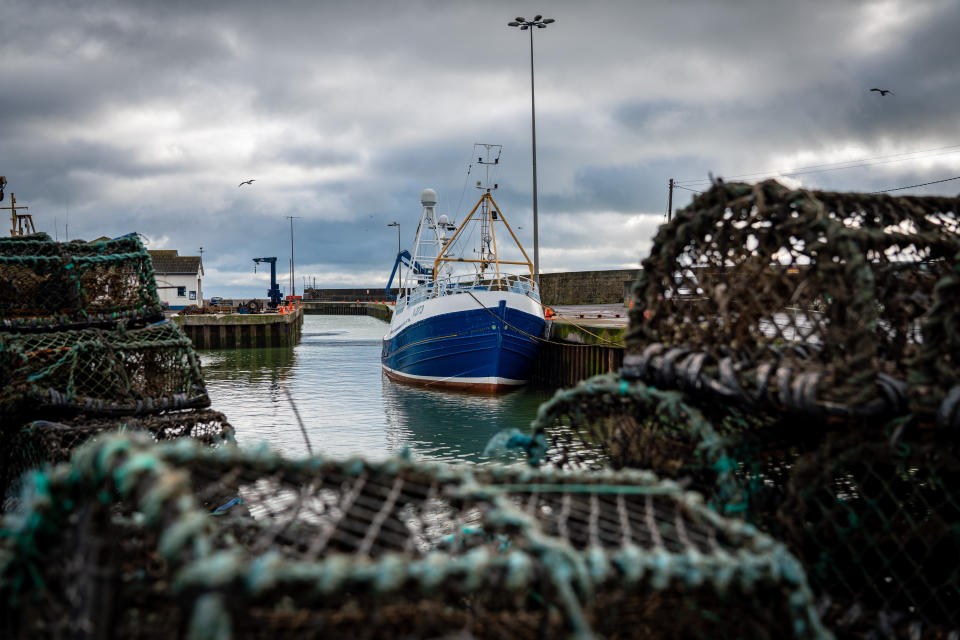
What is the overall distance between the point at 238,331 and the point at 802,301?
33553 mm

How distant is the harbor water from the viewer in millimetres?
11305

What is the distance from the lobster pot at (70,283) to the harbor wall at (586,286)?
115ft

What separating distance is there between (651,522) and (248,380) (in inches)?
791

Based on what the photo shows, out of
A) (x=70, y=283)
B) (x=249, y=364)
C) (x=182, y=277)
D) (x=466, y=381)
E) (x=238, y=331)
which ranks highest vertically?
(x=182, y=277)

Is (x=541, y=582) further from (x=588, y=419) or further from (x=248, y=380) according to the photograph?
(x=248, y=380)

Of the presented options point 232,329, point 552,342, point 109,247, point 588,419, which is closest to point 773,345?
point 588,419

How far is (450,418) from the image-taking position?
13.9 metres

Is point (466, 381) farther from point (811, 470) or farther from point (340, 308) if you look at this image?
point (340, 308)

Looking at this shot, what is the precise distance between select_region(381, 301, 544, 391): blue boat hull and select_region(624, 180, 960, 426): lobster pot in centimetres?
1275

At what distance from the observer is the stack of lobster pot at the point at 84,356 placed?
466 cm

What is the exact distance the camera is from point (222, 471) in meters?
1.86

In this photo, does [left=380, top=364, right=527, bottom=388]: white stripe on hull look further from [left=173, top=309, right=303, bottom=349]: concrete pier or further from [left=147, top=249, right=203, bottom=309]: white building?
[left=147, top=249, right=203, bottom=309]: white building

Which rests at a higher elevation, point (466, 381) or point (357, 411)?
point (466, 381)

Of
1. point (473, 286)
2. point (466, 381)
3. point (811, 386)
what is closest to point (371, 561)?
point (811, 386)
